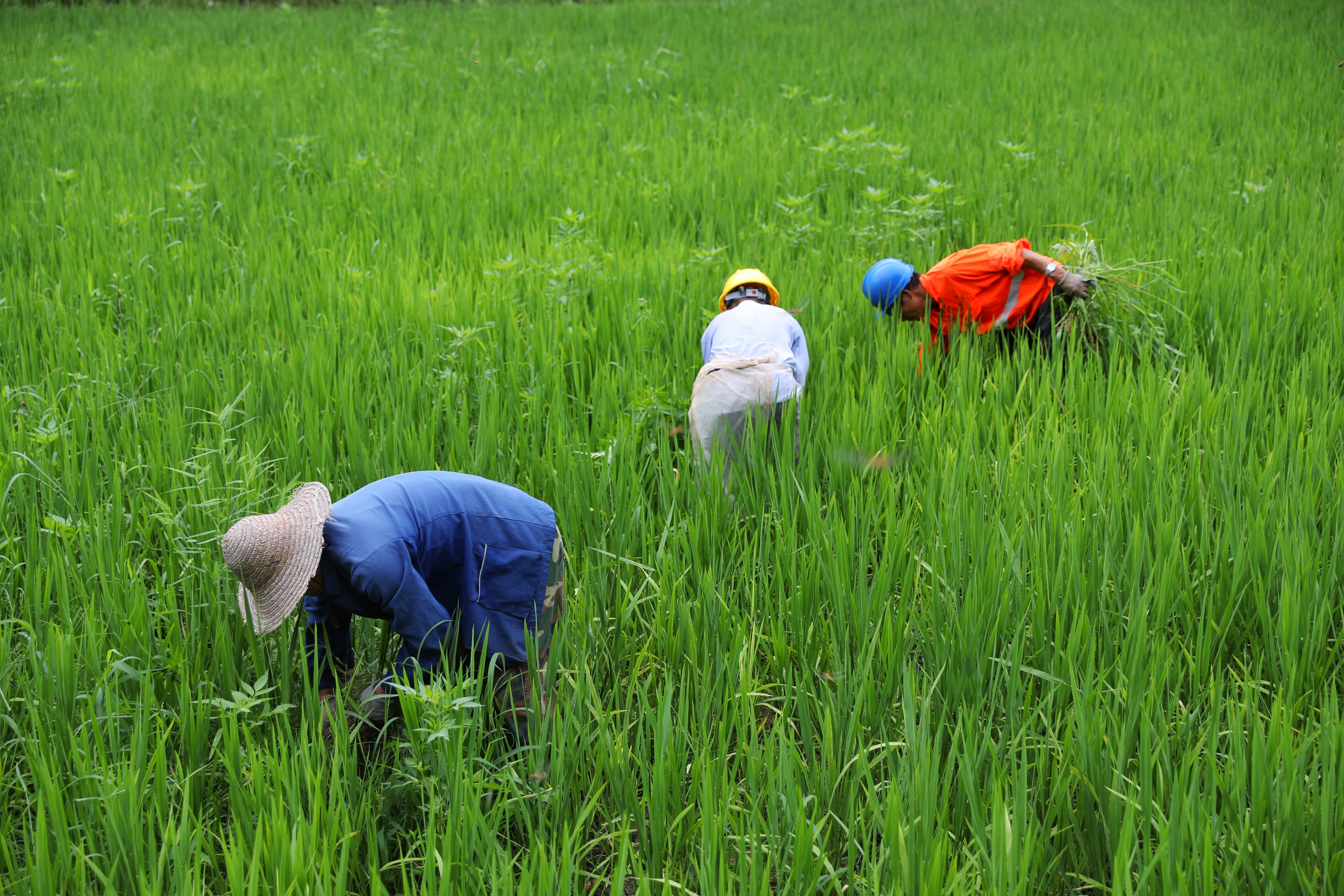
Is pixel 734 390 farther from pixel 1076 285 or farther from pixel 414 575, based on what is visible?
pixel 1076 285

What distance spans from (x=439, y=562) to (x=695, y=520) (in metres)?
0.80

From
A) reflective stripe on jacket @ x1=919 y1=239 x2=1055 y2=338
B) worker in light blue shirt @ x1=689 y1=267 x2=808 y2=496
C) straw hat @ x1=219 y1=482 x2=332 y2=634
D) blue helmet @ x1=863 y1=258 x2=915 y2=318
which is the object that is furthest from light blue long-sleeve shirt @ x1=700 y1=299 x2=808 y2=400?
straw hat @ x1=219 y1=482 x2=332 y2=634

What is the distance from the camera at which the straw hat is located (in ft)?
5.43

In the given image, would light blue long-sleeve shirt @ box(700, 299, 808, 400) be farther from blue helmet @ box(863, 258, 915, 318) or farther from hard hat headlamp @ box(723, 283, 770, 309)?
blue helmet @ box(863, 258, 915, 318)

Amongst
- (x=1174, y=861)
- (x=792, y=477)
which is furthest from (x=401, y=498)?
(x=1174, y=861)

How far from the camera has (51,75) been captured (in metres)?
8.12

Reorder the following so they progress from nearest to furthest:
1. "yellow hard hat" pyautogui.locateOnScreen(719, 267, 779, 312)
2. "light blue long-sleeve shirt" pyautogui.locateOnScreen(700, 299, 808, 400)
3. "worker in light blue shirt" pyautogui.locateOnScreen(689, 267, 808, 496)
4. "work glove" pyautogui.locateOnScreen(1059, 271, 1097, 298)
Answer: "worker in light blue shirt" pyautogui.locateOnScreen(689, 267, 808, 496) → "light blue long-sleeve shirt" pyautogui.locateOnScreen(700, 299, 808, 400) → "yellow hard hat" pyautogui.locateOnScreen(719, 267, 779, 312) → "work glove" pyautogui.locateOnScreen(1059, 271, 1097, 298)

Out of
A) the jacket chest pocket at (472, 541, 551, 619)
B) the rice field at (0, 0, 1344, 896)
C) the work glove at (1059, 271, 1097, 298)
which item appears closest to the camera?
the rice field at (0, 0, 1344, 896)

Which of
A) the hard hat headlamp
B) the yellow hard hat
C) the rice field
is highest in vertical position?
the yellow hard hat

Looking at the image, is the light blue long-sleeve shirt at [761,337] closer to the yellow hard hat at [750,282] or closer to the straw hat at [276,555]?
the yellow hard hat at [750,282]

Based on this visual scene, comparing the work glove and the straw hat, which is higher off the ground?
the work glove

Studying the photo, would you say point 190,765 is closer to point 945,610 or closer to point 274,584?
point 274,584

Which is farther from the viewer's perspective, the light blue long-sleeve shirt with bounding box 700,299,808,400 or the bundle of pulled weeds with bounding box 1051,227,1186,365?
the bundle of pulled weeds with bounding box 1051,227,1186,365

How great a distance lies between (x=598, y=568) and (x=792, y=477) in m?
0.62
